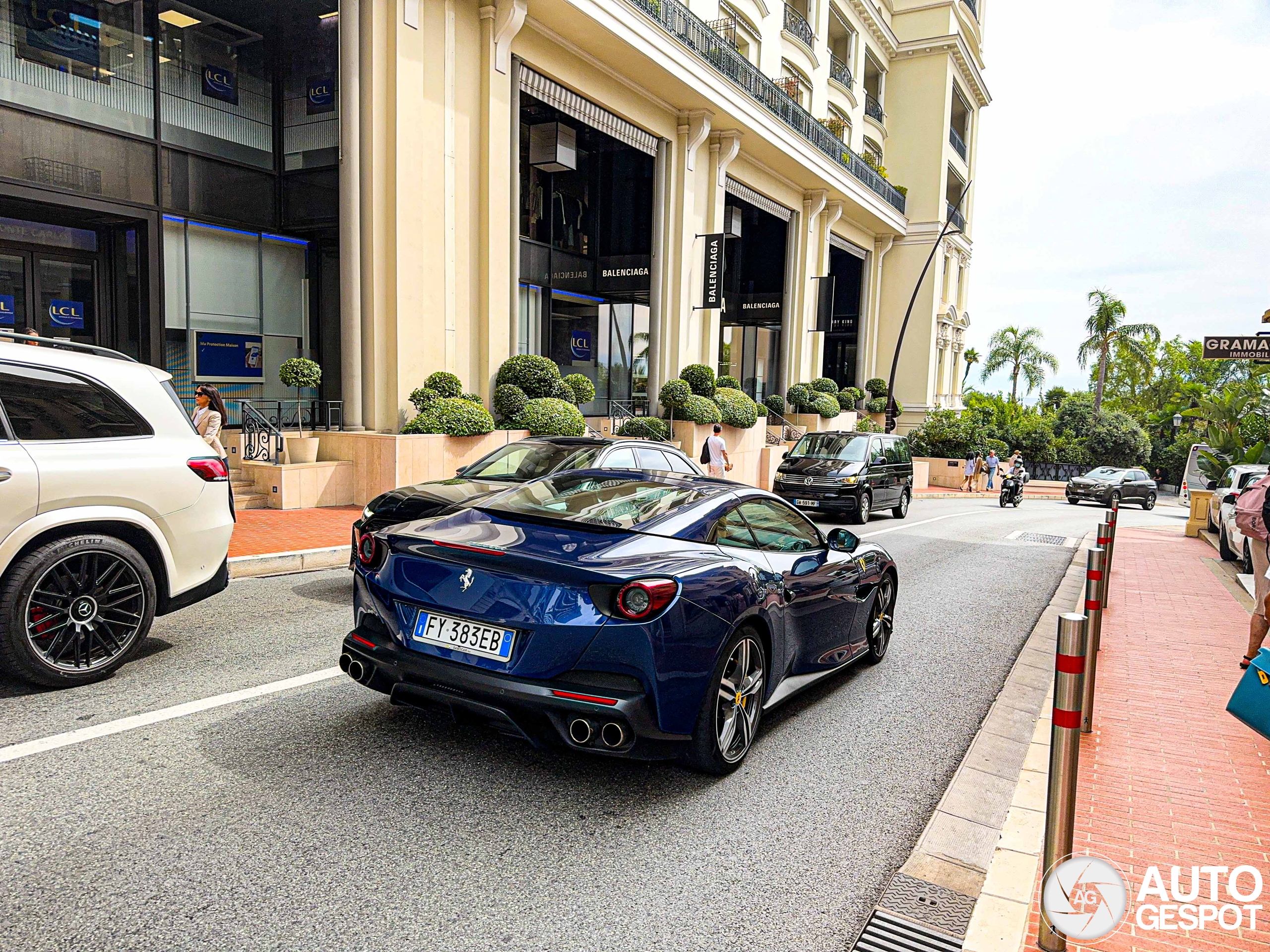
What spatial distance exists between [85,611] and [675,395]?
1742 centimetres

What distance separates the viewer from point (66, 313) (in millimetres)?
15148

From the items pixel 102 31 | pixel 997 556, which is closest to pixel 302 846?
pixel 997 556

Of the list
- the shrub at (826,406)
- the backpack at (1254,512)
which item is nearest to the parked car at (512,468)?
the backpack at (1254,512)

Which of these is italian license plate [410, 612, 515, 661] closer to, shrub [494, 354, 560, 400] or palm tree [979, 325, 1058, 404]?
shrub [494, 354, 560, 400]

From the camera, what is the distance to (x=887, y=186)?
3950 centimetres

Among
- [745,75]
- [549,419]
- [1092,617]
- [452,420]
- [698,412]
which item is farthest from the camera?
[745,75]

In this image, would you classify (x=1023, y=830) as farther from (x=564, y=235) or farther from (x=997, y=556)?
(x=564, y=235)

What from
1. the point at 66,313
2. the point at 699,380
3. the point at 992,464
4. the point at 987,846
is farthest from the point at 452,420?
the point at 992,464

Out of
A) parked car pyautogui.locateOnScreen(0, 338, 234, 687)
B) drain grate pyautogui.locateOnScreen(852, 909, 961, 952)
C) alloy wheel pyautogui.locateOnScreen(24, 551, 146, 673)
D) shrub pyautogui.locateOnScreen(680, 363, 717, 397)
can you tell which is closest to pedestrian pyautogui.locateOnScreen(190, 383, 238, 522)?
parked car pyautogui.locateOnScreen(0, 338, 234, 687)

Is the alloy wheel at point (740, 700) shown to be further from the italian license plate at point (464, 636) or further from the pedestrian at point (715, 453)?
the pedestrian at point (715, 453)

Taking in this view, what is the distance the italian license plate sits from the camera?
12.5 feet

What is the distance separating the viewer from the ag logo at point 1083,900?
3.00 meters

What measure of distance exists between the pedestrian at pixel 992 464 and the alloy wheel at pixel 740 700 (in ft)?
120

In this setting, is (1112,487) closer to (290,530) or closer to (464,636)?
(290,530)
